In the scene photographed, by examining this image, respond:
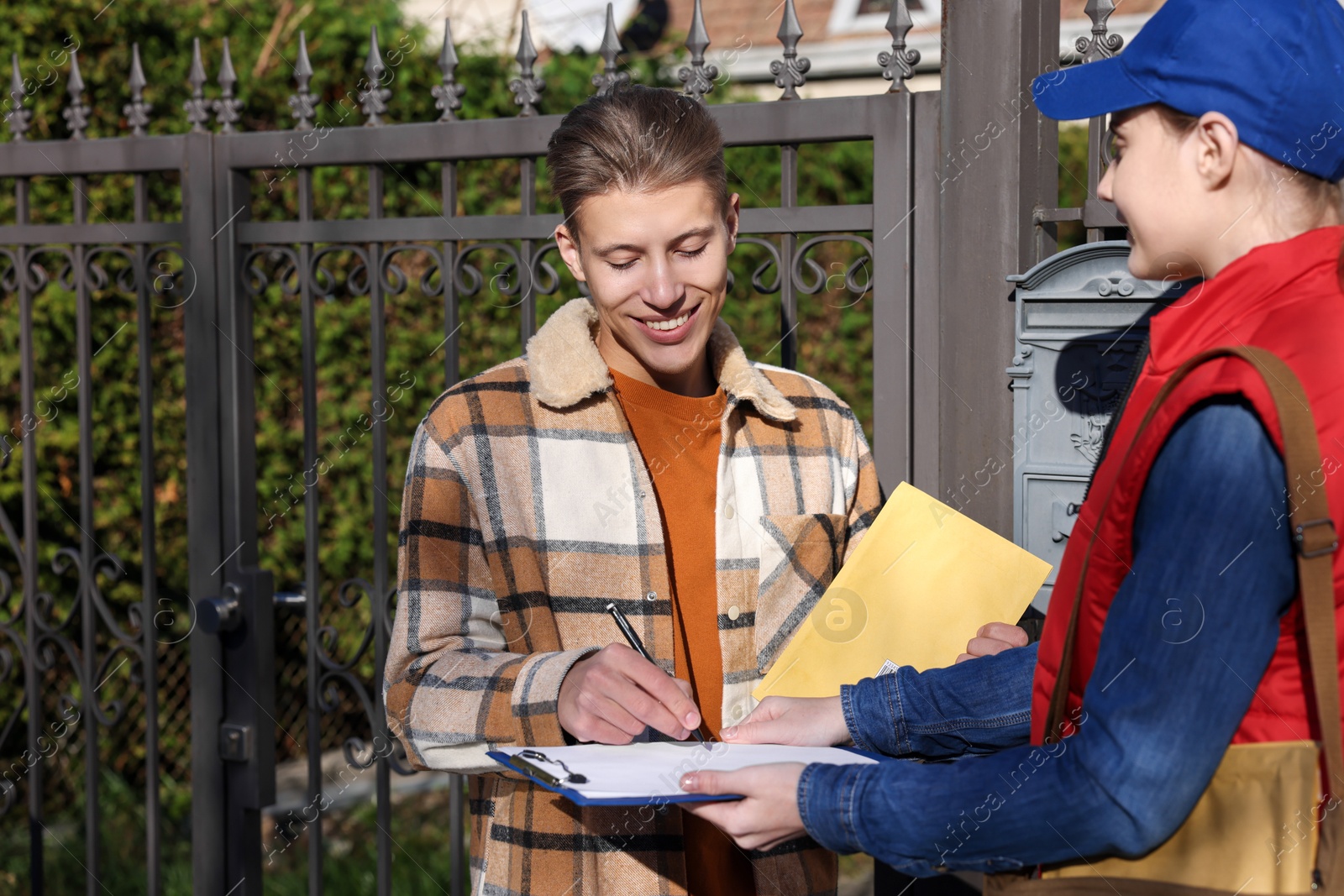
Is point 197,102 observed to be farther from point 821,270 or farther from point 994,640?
point 994,640

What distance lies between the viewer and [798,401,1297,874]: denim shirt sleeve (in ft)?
Result: 3.66

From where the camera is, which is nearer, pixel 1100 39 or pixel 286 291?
pixel 1100 39

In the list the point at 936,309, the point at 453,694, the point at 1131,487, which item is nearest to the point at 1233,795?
the point at 1131,487

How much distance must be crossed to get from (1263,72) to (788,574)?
108 cm

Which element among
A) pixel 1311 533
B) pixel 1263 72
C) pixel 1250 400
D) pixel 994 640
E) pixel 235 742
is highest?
pixel 1263 72

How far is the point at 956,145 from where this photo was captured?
2252mm

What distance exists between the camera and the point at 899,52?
226cm

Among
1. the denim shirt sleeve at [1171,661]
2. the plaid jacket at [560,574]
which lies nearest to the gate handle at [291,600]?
the plaid jacket at [560,574]

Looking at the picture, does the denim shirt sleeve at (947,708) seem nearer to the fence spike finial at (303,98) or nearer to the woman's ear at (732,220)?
the woman's ear at (732,220)

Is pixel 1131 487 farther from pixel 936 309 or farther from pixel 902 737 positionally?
pixel 936 309

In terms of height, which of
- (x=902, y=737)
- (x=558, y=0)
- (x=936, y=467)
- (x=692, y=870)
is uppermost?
(x=558, y=0)

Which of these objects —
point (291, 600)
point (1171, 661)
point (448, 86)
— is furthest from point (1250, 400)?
point (291, 600)

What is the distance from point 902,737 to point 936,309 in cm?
91

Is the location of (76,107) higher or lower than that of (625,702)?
higher
